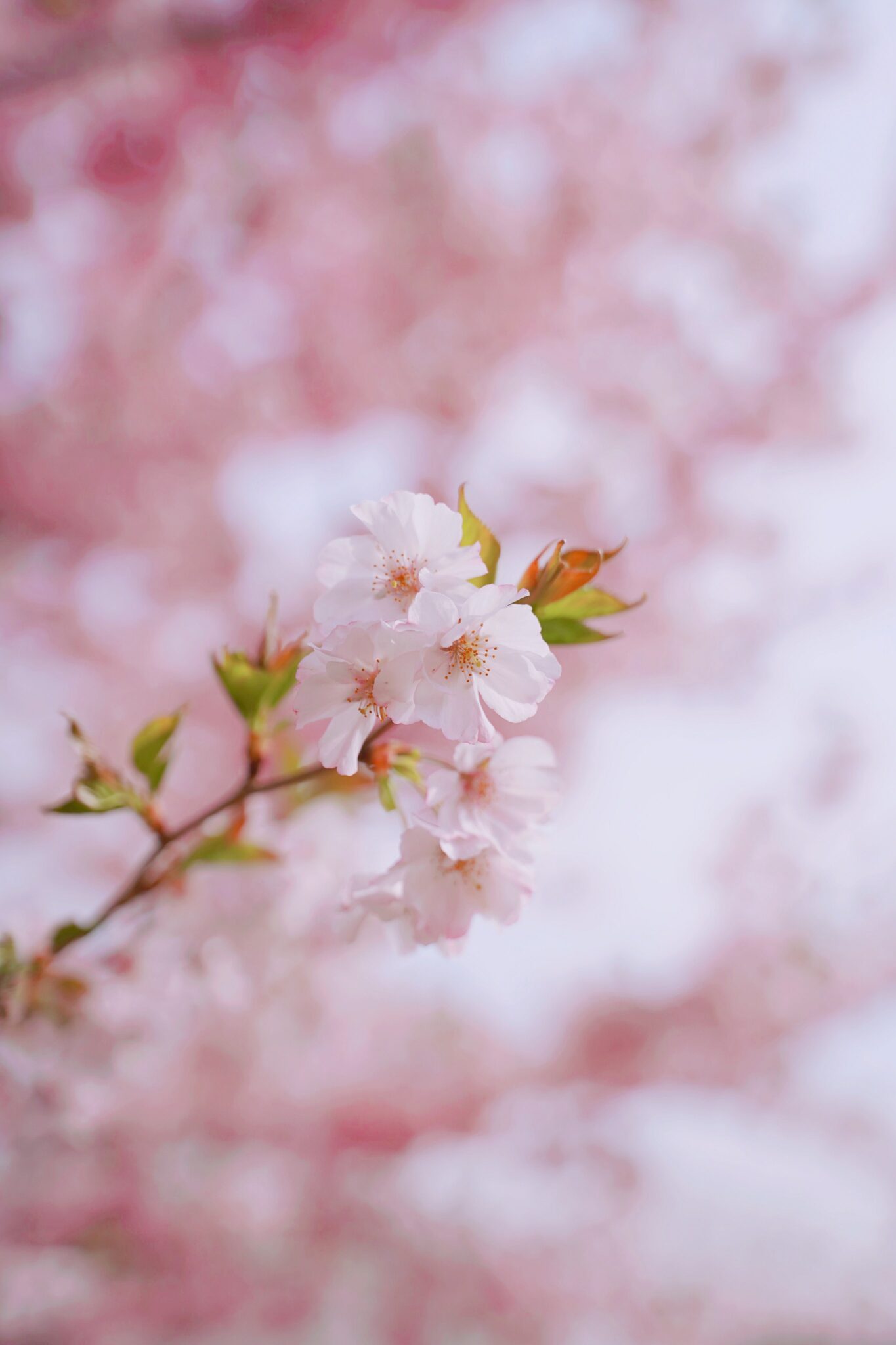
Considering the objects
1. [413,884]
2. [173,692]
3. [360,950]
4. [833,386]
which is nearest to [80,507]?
[173,692]

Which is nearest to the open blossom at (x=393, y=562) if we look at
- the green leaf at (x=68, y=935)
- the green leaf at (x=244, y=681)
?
the green leaf at (x=244, y=681)

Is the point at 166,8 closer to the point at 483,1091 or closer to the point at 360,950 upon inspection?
the point at 360,950

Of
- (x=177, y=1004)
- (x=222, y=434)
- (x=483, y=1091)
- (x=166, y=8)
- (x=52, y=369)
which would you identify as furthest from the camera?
(x=483, y=1091)

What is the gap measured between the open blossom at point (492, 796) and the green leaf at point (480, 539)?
0.33 feet

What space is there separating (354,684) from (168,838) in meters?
0.20

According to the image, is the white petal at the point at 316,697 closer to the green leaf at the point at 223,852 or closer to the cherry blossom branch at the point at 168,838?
the cherry blossom branch at the point at 168,838

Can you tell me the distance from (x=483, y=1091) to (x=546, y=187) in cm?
199

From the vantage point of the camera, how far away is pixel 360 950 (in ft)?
5.56

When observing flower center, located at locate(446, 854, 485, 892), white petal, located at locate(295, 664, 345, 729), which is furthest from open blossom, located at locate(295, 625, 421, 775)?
flower center, located at locate(446, 854, 485, 892)

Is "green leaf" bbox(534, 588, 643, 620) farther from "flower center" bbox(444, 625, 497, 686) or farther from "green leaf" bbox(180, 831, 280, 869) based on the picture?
"green leaf" bbox(180, 831, 280, 869)

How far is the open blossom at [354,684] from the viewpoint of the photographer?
1.38 feet

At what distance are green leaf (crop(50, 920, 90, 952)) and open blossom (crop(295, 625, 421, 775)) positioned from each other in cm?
27

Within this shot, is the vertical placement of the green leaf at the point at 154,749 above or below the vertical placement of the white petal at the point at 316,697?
above

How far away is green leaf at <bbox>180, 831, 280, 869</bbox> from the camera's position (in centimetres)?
60
